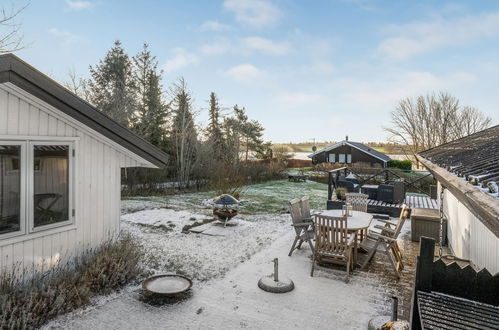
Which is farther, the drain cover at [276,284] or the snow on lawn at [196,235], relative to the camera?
the snow on lawn at [196,235]

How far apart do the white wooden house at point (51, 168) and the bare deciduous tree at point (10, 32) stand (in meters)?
5.80

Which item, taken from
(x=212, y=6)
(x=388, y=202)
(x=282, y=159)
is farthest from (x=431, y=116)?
(x=212, y=6)

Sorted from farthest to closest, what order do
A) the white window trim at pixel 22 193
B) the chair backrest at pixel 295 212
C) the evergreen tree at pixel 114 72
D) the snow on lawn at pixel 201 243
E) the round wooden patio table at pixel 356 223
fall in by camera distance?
the evergreen tree at pixel 114 72
the chair backrest at pixel 295 212
the snow on lawn at pixel 201 243
the round wooden patio table at pixel 356 223
the white window trim at pixel 22 193

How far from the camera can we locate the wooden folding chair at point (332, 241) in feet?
17.0

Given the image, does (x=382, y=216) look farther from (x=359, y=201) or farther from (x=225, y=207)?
(x=225, y=207)

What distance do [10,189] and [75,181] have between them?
0.83m

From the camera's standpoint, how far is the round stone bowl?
13.9ft

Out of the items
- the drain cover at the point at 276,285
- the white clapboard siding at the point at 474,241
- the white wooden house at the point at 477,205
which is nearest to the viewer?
the white wooden house at the point at 477,205

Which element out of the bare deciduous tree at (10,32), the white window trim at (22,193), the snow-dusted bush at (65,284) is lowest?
the snow-dusted bush at (65,284)

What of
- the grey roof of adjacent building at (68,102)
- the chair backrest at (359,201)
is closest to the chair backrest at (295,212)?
the chair backrest at (359,201)

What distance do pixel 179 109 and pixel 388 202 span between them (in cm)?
1516

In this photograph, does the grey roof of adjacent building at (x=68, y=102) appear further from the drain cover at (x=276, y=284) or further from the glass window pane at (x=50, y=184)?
the drain cover at (x=276, y=284)

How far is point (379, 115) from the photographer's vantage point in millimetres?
35250

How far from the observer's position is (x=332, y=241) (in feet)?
17.4
